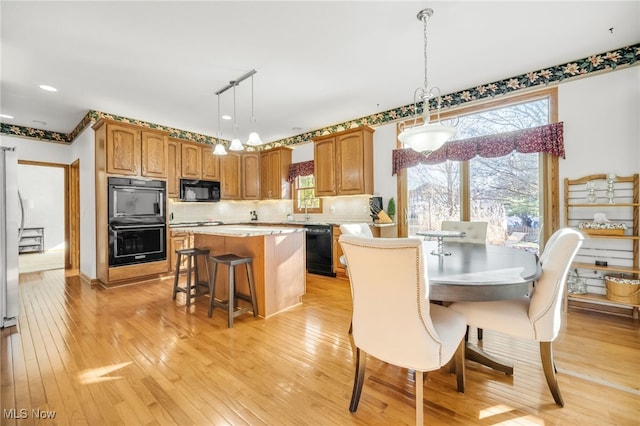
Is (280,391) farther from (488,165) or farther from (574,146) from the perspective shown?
(574,146)

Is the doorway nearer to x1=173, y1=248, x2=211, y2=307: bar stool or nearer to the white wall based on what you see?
the white wall

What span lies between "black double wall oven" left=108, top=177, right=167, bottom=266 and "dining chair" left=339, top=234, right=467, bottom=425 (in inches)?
158

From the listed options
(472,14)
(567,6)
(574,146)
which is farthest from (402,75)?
(574,146)

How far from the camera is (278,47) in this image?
8.73ft

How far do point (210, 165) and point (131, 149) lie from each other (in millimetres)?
1636

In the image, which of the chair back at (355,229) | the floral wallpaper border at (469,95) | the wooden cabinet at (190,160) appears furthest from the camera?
the wooden cabinet at (190,160)

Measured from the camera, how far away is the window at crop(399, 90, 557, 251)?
3.29m

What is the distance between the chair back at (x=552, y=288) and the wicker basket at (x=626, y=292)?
1.90 meters

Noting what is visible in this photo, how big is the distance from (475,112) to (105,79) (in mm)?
4672

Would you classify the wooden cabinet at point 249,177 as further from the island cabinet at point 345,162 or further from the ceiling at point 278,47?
the ceiling at point 278,47

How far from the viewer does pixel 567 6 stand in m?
2.18

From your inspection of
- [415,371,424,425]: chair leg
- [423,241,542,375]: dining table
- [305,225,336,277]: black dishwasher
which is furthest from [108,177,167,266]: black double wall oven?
[415,371,424,425]: chair leg

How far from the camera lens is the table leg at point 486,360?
71.8 inches

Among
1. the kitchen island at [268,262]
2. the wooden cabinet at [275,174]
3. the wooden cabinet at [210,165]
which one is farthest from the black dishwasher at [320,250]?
the wooden cabinet at [210,165]
